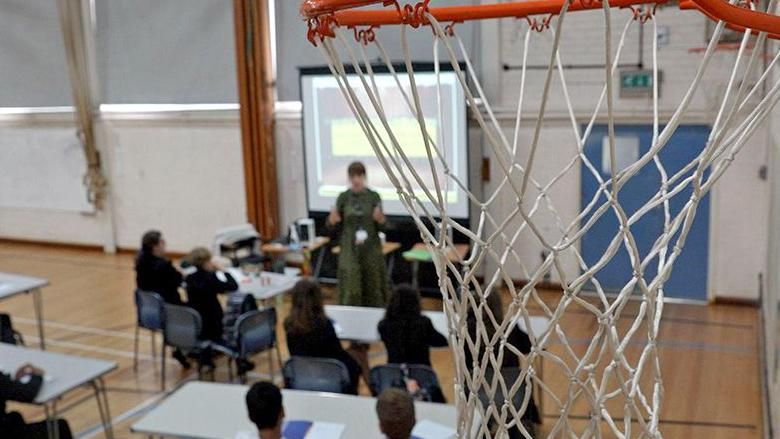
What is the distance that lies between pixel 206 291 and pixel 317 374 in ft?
5.27

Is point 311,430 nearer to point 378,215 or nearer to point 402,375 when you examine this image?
point 402,375

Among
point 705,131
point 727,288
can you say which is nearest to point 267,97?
point 705,131

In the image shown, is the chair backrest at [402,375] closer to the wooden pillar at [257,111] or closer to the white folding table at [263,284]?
the white folding table at [263,284]

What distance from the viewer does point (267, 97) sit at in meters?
9.36

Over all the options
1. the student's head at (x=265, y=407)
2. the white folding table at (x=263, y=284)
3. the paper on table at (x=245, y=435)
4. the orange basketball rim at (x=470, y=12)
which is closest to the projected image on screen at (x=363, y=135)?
the white folding table at (x=263, y=284)

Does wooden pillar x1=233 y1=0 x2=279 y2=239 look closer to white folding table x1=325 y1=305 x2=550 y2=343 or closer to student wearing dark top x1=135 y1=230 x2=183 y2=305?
student wearing dark top x1=135 y1=230 x2=183 y2=305

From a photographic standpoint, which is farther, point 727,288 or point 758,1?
point 727,288

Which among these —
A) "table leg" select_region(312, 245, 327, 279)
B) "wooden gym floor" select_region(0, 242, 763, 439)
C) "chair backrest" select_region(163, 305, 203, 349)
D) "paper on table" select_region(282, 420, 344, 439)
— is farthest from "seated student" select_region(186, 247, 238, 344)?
"table leg" select_region(312, 245, 327, 279)

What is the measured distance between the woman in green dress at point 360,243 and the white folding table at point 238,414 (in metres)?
2.65

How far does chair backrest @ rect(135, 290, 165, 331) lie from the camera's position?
245 inches

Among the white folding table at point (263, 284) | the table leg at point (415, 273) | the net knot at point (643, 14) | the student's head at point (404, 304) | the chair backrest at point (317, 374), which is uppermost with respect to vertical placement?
the net knot at point (643, 14)

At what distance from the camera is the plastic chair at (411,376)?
4.59 meters

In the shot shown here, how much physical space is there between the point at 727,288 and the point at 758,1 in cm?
609

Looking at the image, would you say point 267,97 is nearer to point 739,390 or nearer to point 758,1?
point 739,390
